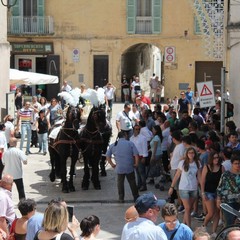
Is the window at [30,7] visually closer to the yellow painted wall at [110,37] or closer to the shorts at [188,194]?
the yellow painted wall at [110,37]

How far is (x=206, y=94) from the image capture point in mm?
17422

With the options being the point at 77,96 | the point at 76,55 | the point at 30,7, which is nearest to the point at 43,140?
the point at 77,96

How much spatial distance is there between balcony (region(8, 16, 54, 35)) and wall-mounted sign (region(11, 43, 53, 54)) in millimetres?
591

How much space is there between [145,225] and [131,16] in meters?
31.0

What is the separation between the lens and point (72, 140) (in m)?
15.4

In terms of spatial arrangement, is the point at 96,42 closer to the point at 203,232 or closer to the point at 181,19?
the point at 181,19

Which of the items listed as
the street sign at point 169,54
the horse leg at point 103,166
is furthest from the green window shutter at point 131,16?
the horse leg at point 103,166

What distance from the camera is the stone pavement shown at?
1288cm

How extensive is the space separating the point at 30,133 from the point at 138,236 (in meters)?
14.1

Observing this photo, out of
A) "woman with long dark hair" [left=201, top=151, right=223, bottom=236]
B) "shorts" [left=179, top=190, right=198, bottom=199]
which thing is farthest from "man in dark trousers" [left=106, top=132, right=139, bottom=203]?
"woman with long dark hair" [left=201, top=151, right=223, bottom=236]

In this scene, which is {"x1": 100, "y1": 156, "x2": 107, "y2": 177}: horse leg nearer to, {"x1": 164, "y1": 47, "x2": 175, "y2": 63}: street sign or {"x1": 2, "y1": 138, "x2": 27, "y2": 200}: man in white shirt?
{"x1": 2, "y1": 138, "x2": 27, "y2": 200}: man in white shirt

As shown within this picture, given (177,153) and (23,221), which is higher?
(177,153)

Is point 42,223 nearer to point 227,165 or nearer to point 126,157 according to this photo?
point 227,165

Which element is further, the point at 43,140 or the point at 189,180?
the point at 43,140
